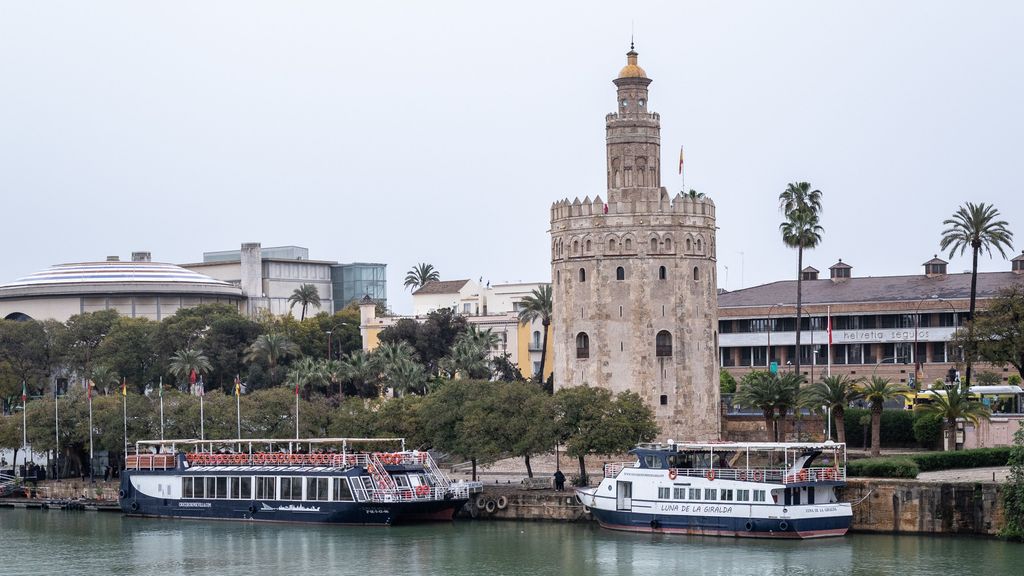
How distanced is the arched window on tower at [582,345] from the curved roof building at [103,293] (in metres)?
77.7

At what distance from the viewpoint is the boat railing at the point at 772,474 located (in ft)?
213

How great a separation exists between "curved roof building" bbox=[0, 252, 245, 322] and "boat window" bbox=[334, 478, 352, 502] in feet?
268

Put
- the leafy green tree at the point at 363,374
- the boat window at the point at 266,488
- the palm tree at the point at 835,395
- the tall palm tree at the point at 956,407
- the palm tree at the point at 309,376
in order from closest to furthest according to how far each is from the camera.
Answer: the tall palm tree at the point at 956,407 < the palm tree at the point at 835,395 < the boat window at the point at 266,488 < the palm tree at the point at 309,376 < the leafy green tree at the point at 363,374

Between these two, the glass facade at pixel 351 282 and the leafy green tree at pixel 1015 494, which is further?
the glass facade at pixel 351 282

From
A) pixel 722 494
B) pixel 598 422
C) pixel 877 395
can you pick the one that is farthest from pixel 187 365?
pixel 877 395

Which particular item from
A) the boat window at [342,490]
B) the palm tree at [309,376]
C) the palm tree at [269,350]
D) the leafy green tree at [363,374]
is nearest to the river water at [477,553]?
the boat window at [342,490]

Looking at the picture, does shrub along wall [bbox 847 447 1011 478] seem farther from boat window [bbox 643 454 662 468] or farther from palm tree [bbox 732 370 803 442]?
boat window [bbox 643 454 662 468]

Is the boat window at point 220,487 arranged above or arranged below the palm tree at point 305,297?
below

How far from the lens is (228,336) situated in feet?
408

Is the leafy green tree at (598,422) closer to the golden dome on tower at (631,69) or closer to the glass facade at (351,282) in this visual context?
the golden dome on tower at (631,69)

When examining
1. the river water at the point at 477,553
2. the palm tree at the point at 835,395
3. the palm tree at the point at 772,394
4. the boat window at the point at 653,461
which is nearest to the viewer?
the river water at the point at 477,553

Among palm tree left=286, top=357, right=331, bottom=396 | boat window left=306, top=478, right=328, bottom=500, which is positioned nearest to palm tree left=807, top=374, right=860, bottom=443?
boat window left=306, top=478, right=328, bottom=500

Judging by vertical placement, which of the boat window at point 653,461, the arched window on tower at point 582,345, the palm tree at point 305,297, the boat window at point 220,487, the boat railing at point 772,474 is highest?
the palm tree at point 305,297

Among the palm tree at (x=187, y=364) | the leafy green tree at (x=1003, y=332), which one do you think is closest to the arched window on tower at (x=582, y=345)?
the leafy green tree at (x=1003, y=332)
